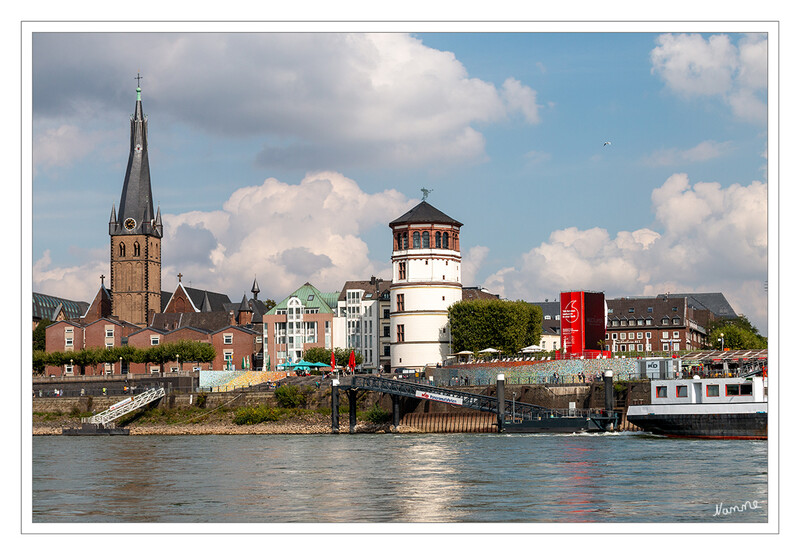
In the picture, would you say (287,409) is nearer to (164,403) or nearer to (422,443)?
(164,403)

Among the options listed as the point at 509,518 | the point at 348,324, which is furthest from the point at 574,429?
the point at 348,324

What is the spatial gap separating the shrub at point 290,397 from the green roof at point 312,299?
43455mm

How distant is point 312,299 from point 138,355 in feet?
70.2

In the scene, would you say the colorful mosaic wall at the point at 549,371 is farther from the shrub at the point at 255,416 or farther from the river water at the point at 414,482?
the river water at the point at 414,482

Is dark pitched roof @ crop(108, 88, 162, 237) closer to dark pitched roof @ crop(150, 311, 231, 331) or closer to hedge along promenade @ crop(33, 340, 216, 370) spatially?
dark pitched roof @ crop(150, 311, 231, 331)

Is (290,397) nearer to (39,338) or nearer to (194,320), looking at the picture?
(39,338)

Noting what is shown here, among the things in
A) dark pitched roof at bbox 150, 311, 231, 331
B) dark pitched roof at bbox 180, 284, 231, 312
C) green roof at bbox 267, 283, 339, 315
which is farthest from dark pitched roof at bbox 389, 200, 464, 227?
dark pitched roof at bbox 180, 284, 231, 312

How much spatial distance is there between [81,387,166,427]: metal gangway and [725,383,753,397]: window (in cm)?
4389

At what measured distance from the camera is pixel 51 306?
534 feet

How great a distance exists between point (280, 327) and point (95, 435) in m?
48.2

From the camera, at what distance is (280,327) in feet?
408

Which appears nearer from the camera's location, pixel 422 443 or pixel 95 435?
pixel 422 443

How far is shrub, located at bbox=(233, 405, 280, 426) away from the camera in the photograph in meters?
78.8

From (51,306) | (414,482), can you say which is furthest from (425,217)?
(51,306)
